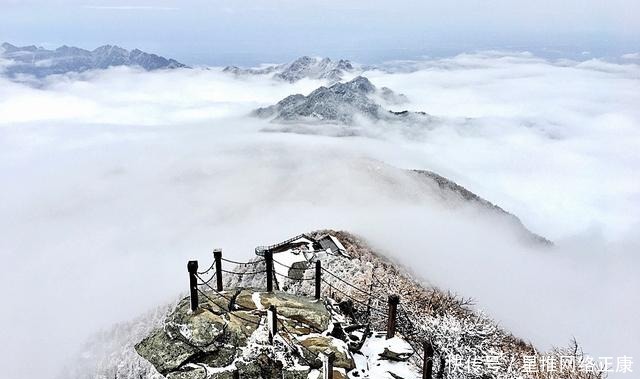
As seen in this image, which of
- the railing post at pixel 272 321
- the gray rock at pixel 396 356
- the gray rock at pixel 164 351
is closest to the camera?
the gray rock at pixel 164 351

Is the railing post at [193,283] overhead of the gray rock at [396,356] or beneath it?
overhead

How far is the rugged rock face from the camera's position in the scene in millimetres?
15594

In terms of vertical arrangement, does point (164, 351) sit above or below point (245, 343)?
below

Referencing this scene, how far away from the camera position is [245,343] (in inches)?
642

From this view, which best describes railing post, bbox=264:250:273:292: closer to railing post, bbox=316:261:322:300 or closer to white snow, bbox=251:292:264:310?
white snow, bbox=251:292:264:310

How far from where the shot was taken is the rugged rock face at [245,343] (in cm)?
1559

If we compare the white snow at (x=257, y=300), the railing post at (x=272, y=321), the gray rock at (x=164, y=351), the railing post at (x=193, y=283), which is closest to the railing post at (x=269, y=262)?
the white snow at (x=257, y=300)

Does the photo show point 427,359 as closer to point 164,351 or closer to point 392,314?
point 392,314

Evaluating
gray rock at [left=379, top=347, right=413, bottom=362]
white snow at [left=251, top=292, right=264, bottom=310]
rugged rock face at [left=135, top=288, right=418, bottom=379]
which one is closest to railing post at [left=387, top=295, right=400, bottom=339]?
rugged rock face at [left=135, top=288, right=418, bottom=379]

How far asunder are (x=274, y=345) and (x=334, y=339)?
2.28 meters

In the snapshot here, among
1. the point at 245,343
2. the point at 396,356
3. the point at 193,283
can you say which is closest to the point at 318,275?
the point at 245,343

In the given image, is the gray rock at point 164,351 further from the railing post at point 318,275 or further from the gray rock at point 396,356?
the gray rock at point 396,356

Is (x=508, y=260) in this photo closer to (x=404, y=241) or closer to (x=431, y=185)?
(x=404, y=241)

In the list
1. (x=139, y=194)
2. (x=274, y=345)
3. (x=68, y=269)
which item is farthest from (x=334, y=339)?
(x=139, y=194)
